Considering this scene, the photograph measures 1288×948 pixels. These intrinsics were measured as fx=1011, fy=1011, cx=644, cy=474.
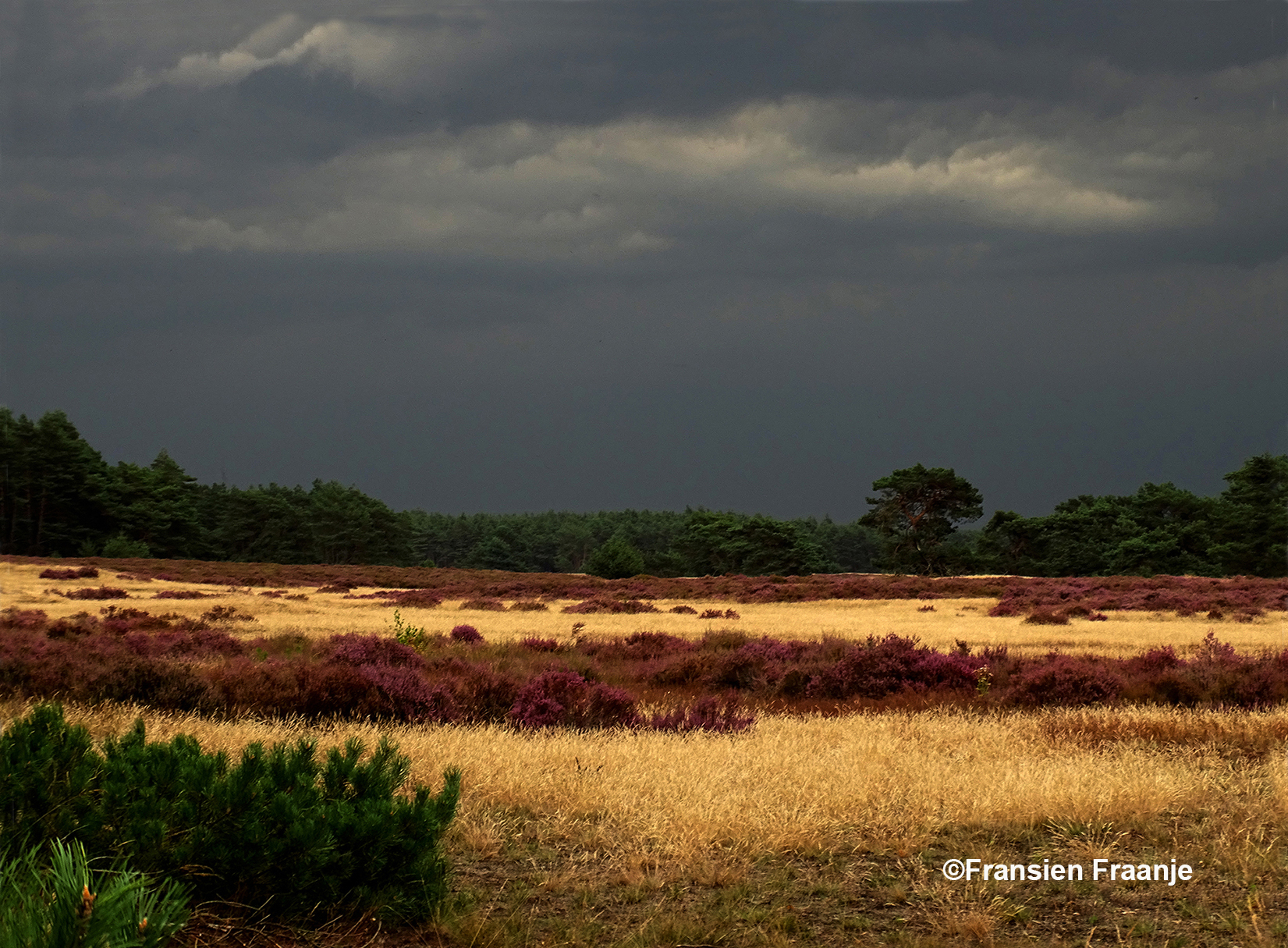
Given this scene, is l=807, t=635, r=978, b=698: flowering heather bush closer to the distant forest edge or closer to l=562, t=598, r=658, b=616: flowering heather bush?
l=562, t=598, r=658, b=616: flowering heather bush

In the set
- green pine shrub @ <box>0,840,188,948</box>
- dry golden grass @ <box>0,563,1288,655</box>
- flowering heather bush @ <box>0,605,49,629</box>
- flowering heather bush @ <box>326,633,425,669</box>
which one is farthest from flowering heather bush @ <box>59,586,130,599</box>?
green pine shrub @ <box>0,840,188,948</box>

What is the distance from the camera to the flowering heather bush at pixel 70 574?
131 ft

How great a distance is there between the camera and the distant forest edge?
6925 centimetres

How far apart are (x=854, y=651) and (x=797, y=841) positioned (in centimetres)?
1082

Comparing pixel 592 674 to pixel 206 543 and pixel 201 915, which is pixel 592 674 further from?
pixel 206 543

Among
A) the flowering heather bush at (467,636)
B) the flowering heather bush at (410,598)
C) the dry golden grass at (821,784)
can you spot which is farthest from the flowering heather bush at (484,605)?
the dry golden grass at (821,784)

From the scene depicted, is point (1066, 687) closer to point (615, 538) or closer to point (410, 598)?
point (410, 598)

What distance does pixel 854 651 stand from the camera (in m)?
16.8

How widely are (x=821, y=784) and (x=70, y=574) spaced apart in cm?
4123

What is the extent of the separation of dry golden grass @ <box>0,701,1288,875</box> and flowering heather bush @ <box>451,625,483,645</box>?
37.2ft

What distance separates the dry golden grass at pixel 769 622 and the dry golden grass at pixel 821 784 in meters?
11.2

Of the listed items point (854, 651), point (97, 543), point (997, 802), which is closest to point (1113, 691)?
point (854, 651)

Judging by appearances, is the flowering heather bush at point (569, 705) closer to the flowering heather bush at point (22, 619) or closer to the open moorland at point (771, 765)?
the open moorland at point (771, 765)

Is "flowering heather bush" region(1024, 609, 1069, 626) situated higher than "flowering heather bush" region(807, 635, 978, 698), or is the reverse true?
"flowering heather bush" region(807, 635, 978, 698)
